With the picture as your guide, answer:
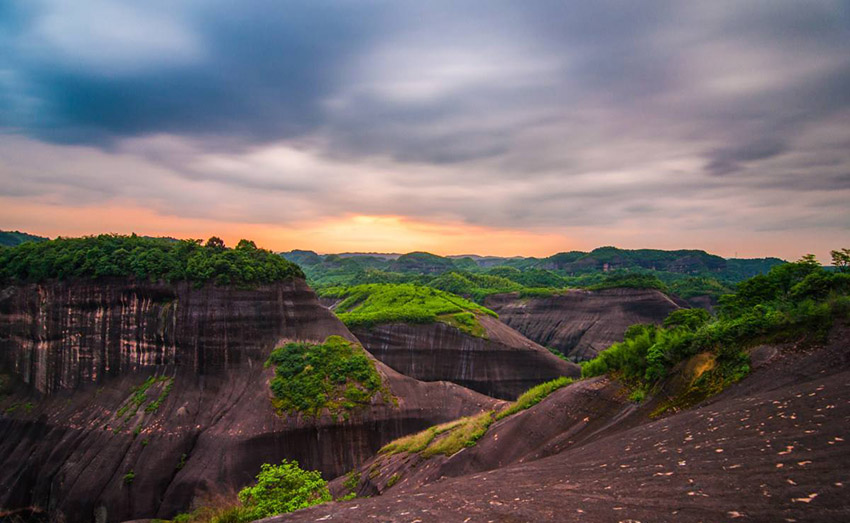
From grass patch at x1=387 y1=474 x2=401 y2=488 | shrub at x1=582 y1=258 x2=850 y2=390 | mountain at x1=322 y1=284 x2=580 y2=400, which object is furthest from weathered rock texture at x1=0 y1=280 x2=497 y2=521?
shrub at x1=582 y1=258 x2=850 y2=390

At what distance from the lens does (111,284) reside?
3394cm

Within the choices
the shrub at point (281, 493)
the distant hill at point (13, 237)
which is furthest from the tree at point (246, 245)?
the distant hill at point (13, 237)

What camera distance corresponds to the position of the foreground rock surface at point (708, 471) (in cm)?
668

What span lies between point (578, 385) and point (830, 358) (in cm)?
881

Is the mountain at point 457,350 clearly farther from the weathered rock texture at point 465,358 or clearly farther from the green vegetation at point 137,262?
the green vegetation at point 137,262

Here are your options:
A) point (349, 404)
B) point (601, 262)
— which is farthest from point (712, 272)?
point (349, 404)

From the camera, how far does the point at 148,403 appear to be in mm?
30938

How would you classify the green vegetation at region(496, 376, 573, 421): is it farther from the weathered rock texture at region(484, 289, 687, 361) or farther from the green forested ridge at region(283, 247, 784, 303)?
the green forested ridge at region(283, 247, 784, 303)

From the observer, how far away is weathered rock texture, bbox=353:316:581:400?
176 ft

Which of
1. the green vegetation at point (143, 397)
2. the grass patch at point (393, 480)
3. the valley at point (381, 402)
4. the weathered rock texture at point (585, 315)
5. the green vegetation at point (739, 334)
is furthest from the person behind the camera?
the weathered rock texture at point (585, 315)

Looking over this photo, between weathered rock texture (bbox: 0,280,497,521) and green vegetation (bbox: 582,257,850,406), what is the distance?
22.1m

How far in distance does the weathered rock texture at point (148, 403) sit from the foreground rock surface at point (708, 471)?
22.6 metres

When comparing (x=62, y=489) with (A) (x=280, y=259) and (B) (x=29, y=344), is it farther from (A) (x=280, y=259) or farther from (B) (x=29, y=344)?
(A) (x=280, y=259)

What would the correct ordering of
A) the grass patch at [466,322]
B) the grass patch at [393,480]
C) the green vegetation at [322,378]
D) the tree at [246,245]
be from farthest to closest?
1. the grass patch at [466,322]
2. the tree at [246,245]
3. the green vegetation at [322,378]
4. the grass patch at [393,480]
